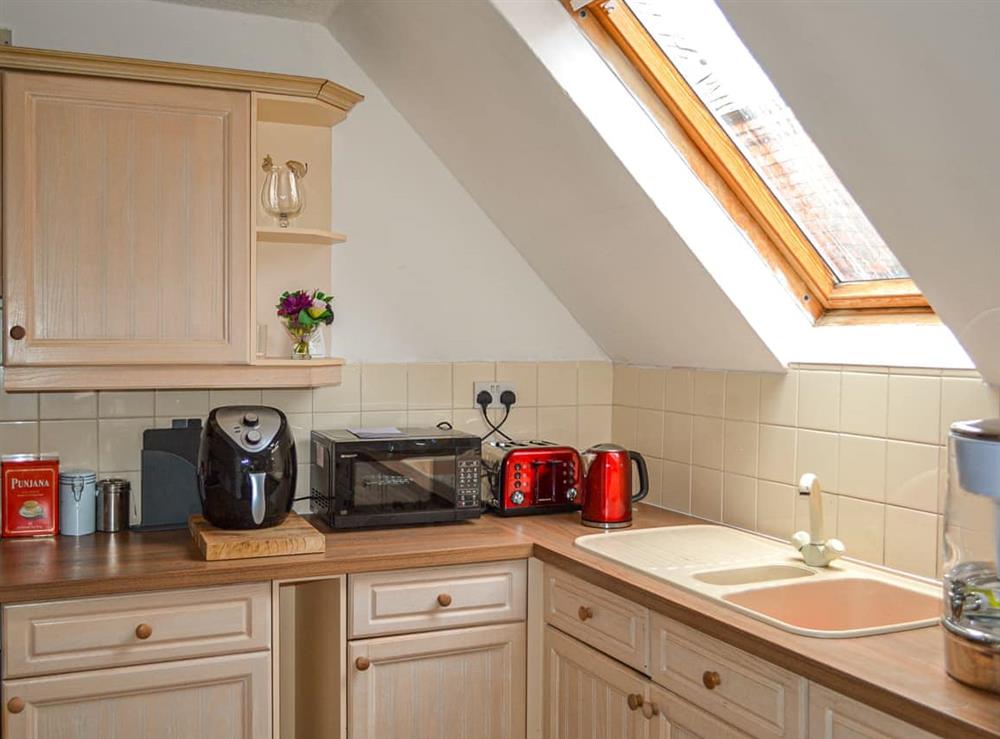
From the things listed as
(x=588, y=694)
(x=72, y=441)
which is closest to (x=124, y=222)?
(x=72, y=441)

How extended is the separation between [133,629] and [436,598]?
28.2 inches

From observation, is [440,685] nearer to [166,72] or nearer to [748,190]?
[748,190]

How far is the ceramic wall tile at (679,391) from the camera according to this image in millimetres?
3002

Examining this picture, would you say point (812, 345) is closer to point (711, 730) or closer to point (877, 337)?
point (877, 337)

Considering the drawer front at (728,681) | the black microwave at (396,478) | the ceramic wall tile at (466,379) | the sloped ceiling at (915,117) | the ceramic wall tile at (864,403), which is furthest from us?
the ceramic wall tile at (466,379)

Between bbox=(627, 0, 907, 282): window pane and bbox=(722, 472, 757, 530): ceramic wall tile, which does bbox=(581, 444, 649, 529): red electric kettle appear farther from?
bbox=(627, 0, 907, 282): window pane

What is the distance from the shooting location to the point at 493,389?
326 cm

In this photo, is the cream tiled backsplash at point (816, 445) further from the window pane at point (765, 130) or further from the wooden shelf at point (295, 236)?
the wooden shelf at point (295, 236)

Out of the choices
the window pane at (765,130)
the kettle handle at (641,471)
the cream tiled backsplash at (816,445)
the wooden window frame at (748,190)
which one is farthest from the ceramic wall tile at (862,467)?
the kettle handle at (641,471)

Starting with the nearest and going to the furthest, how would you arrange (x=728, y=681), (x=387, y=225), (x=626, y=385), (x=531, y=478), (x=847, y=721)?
(x=847, y=721) < (x=728, y=681) < (x=531, y=478) < (x=387, y=225) < (x=626, y=385)

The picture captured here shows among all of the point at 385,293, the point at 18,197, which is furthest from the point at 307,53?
the point at 18,197

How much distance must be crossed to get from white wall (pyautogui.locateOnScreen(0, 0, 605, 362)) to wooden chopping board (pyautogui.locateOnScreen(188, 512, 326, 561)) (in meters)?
0.74

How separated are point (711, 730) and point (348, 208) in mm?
→ 1841

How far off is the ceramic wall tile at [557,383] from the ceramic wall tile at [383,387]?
0.49 metres
